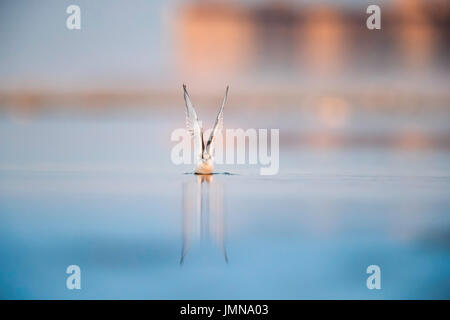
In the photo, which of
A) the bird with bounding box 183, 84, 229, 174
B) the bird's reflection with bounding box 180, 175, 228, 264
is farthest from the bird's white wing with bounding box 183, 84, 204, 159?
the bird's reflection with bounding box 180, 175, 228, 264

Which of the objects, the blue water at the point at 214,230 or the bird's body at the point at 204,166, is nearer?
the blue water at the point at 214,230

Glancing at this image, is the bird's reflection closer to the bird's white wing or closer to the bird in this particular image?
the bird

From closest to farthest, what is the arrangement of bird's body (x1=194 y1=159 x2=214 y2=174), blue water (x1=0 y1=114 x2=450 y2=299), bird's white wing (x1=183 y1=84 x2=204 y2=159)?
blue water (x1=0 y1=114 x2=450 y2=299) → bird's white wing (x1=183 y1=84 x2=204 y2=159) → bird's body (x1=194 y1=159 x2=214 y2=174)

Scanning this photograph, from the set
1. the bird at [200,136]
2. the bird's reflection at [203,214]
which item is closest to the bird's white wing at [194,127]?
the bird at [200,136]

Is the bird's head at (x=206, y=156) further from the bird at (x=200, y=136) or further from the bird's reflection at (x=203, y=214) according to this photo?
the bird's reflection at (x=203, y=214)

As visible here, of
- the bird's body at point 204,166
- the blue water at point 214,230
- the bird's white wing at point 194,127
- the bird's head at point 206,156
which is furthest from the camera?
the bird's body at point 204,166
